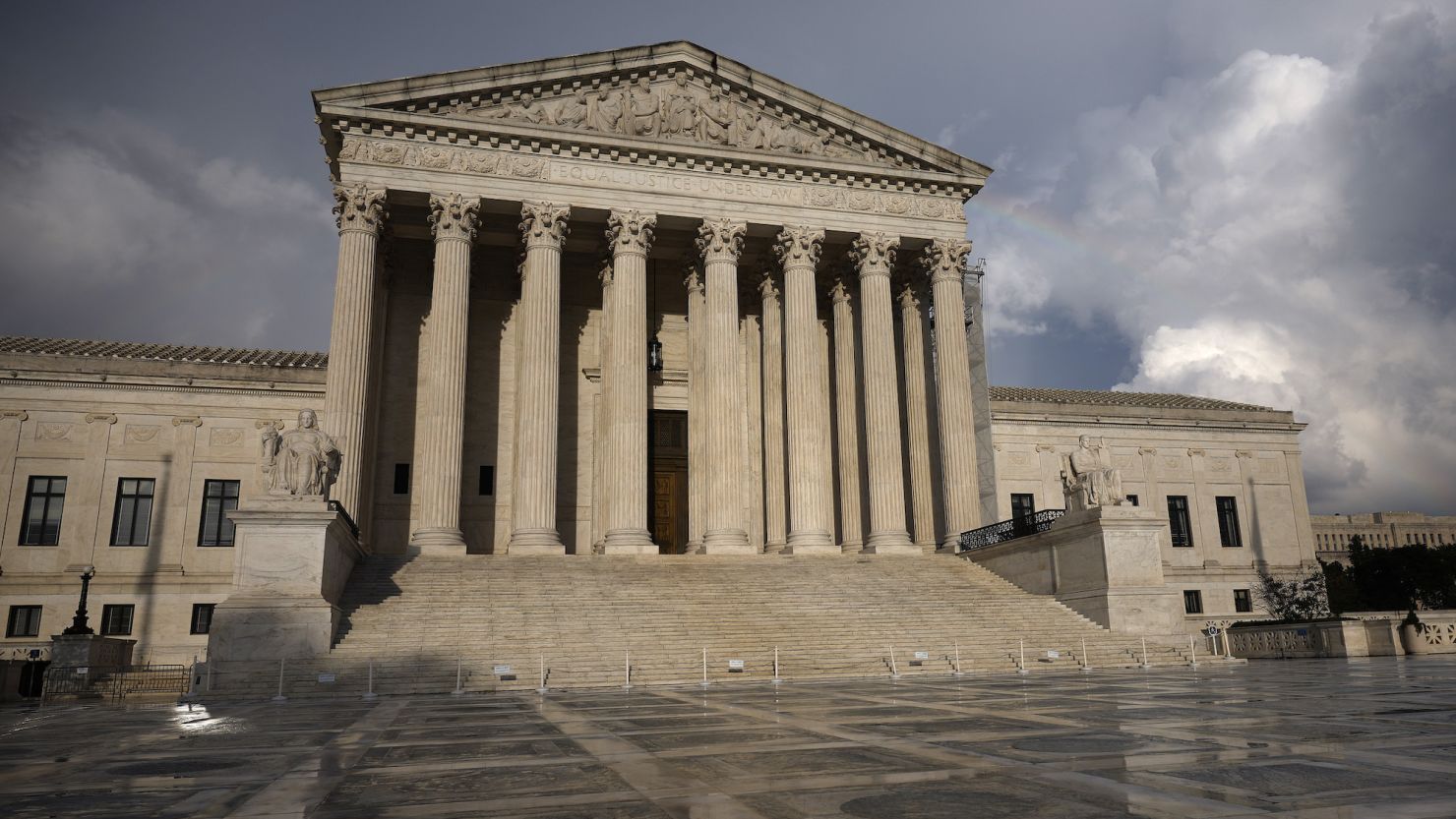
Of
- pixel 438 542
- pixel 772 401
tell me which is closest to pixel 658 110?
pixel 772 401

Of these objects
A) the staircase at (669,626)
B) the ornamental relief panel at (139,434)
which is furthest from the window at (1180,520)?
the ornamental relief panel at (139,434)

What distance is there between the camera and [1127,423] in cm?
4681

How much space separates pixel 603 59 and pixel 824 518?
18050 millimetres

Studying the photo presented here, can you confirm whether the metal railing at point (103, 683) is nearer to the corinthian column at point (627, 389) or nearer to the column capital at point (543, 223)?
the corinthian column at point (627, 389)

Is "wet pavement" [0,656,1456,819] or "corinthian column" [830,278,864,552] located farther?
"corinthian column" [830,278,864,552]

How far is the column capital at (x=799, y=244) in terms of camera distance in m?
35.7

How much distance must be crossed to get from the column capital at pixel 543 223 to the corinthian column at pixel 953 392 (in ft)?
47.2

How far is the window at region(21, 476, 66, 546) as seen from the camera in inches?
1393

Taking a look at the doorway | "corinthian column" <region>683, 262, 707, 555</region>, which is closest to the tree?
the doorway

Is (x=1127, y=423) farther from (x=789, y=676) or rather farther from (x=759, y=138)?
(x=789, y=676)

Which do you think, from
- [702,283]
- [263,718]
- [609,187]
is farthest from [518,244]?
[263,718]

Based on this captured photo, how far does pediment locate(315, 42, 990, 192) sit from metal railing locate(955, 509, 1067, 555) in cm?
1395

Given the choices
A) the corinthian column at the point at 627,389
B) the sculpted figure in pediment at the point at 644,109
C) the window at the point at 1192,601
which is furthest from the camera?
the window at the point at 1192,601

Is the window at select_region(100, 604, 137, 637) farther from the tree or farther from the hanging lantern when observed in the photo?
the tree
